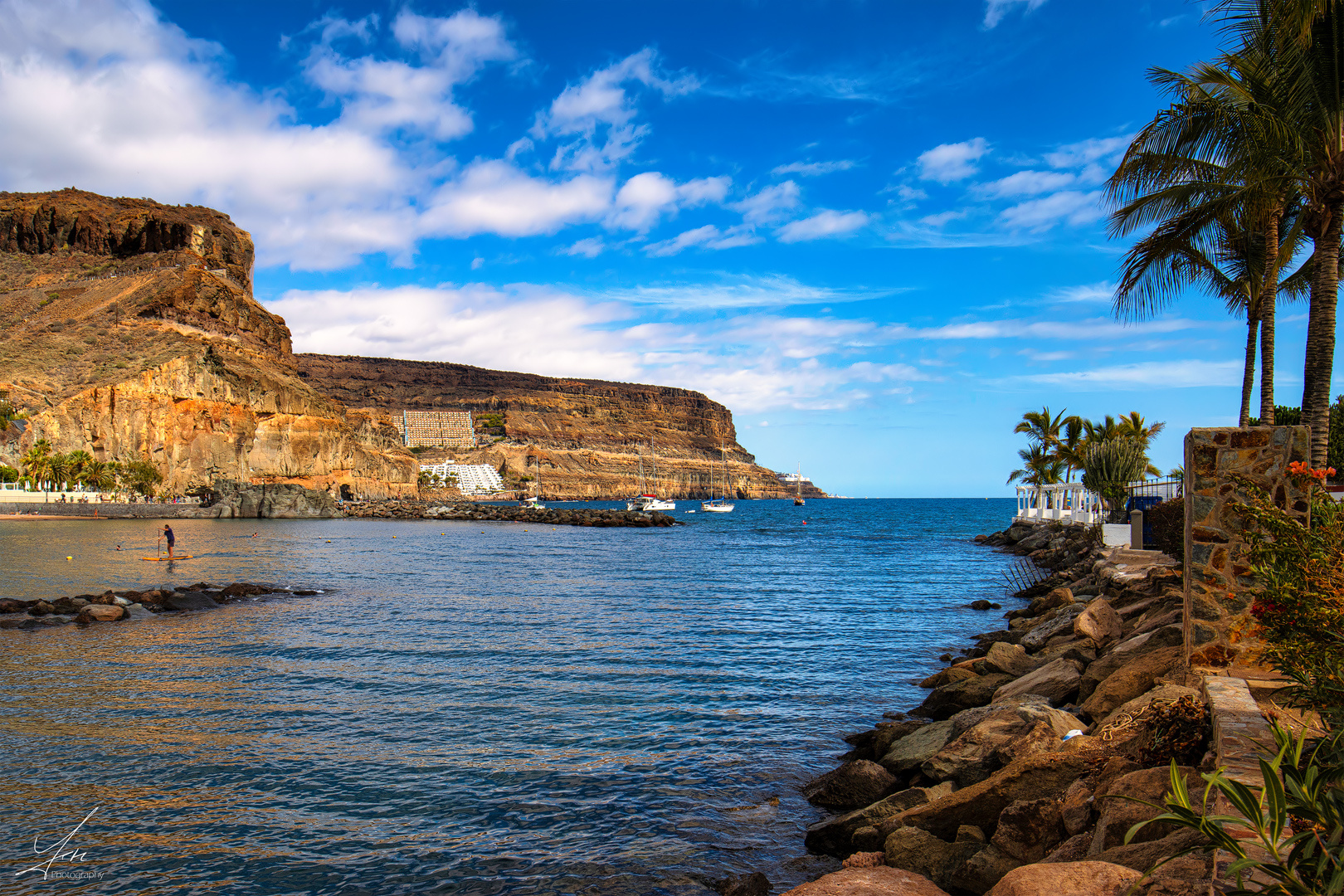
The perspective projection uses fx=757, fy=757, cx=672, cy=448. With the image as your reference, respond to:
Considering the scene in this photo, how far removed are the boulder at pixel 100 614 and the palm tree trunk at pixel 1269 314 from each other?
2706 centimetres

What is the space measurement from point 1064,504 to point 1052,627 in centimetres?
4322

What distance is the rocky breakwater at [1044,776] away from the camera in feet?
15.2

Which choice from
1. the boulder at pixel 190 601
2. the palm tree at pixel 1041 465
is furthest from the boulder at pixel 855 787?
the palm tree at pixel 1041 465

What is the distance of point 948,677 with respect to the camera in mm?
12859

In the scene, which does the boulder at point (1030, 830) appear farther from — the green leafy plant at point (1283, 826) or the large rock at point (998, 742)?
the green leafy plant at point (1283, 826)

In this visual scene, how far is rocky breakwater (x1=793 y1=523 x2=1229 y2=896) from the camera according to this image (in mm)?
4629

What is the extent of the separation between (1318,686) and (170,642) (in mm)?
19070

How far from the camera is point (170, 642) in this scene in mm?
16359

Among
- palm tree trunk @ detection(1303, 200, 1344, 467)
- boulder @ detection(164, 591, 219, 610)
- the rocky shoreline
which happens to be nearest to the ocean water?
boulder @ detection(164, 591, 219, 610)

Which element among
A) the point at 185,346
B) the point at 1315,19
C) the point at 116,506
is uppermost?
the point at 185,346

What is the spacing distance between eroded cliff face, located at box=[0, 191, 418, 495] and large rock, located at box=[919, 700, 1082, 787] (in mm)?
102290

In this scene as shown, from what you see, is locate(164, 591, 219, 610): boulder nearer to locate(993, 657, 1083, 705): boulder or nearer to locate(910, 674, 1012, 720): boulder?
locate(910, 674, 1012, 720): boulder

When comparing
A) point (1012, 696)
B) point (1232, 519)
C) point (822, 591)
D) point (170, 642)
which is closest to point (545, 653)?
point (170, 642)

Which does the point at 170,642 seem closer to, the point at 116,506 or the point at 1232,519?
the point at 1232,519
